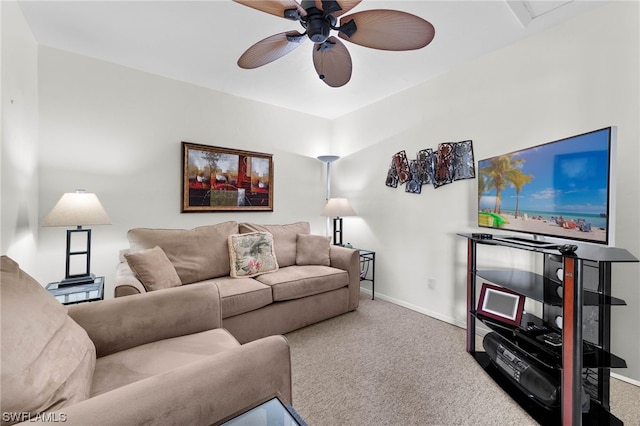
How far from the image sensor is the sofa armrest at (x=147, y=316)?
1.29m

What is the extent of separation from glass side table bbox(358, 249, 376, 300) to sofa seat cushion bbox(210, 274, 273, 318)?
1.43m

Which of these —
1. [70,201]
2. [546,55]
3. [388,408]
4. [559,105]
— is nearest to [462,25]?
[546,55]

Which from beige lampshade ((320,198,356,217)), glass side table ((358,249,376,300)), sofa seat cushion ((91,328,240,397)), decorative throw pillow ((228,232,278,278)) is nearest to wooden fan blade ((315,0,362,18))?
sofa seat cushion ((91,328,240,397))

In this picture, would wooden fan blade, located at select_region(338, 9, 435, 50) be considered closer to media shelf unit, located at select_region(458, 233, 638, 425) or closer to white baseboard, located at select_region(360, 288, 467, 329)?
media shelf unit, located at select_region(458, 233, 638, 425)

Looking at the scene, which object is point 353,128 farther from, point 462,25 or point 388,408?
point 388,408

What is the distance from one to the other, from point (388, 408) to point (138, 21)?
311 centimetres

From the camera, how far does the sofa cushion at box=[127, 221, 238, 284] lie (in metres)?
2.38

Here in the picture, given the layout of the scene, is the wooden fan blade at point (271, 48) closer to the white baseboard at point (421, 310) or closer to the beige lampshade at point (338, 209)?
the beige lampshade at point (338, 209)

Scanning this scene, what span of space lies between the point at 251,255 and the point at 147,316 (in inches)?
51.1

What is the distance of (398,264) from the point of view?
3195mm

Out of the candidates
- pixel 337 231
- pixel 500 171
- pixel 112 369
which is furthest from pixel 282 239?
pixel 500 171

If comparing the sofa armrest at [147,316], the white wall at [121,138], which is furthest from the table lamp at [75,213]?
the sofa armrest at [147,316]

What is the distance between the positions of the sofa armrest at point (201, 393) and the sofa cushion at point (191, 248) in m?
1.72

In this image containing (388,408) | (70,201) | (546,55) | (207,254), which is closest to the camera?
(388,408)
